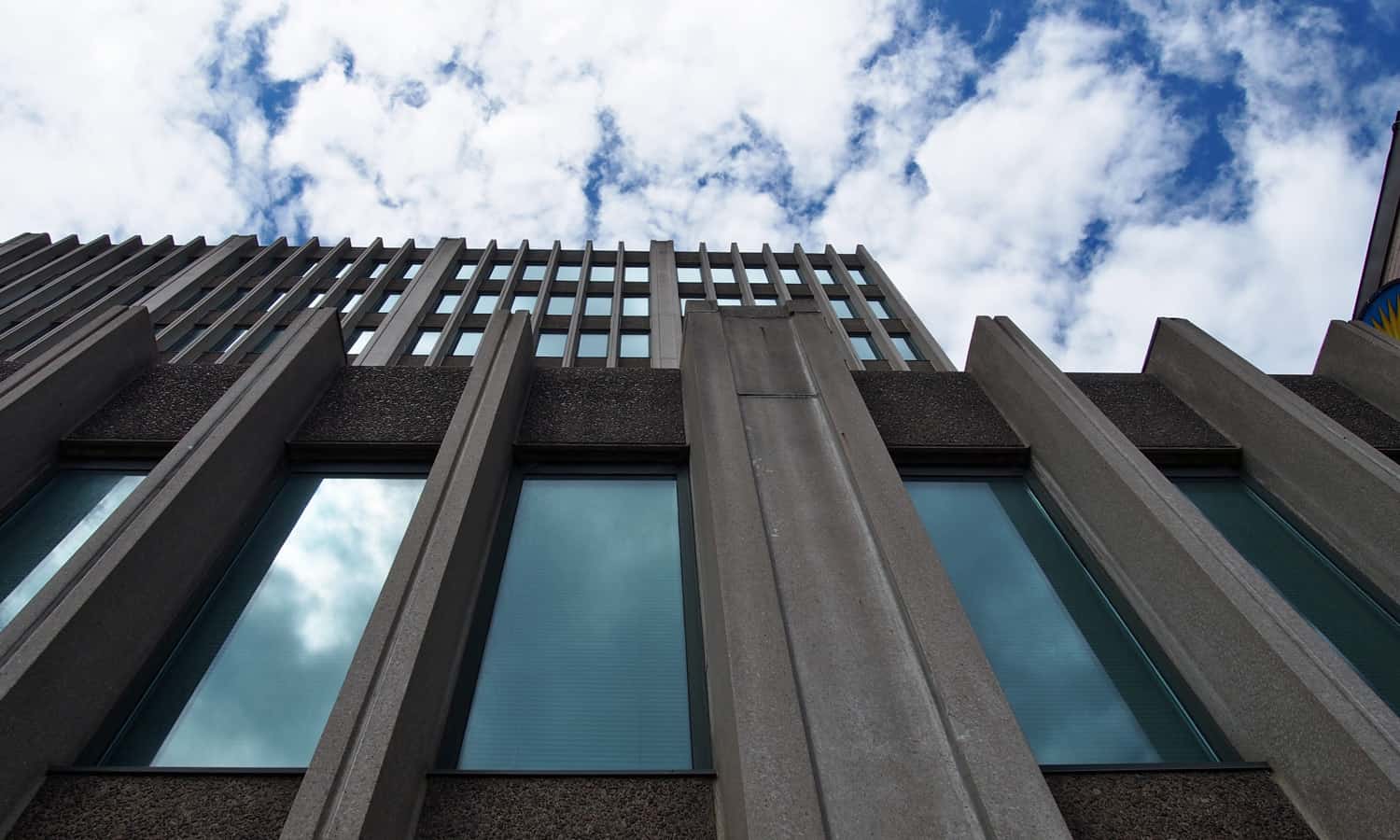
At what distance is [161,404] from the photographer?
7301mm

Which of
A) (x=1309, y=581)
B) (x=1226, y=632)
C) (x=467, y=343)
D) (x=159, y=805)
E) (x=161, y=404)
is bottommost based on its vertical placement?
(x=159, y=805)

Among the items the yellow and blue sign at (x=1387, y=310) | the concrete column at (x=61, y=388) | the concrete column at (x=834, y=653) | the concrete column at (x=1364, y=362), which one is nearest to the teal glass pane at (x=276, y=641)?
the concrete column at (x=61, y=388)

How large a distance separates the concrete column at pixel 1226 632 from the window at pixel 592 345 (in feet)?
78.9

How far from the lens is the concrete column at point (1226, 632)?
4047 mm

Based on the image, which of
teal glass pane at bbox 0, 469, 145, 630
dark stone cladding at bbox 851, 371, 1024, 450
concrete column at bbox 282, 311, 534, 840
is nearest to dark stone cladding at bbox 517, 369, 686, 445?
concrete column at bbox 282, 311, 534, 840

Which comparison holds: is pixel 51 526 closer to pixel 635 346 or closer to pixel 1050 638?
pixel 1050 638

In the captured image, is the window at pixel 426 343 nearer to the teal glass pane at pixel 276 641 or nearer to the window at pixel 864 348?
the window at pixel 864 348

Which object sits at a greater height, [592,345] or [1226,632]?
[592,345]

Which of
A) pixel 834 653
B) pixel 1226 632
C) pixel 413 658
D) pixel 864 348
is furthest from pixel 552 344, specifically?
pixel 1226 632

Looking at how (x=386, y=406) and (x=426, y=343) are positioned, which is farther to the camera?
(x=426, y=343)

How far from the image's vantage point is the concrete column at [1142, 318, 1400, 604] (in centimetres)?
581

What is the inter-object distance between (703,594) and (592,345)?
25866mm

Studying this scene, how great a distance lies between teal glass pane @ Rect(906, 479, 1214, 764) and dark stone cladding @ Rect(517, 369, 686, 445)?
253 cm

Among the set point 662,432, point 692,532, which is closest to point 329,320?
point 662,432
